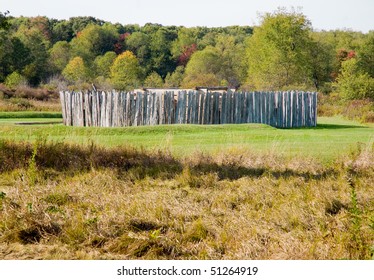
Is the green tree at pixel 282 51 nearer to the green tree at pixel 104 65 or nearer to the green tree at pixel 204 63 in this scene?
the green tree at pixel 204 63

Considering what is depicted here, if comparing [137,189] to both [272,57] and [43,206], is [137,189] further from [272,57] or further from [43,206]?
[272,57]

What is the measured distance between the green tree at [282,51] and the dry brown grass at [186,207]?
105 ft

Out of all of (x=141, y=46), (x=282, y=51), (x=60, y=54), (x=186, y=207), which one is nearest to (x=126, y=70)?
(x=60, y=54)

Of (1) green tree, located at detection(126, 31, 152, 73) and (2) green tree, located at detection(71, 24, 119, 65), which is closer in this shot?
(2) green tree, located at detection(71, 24, 119, 65)

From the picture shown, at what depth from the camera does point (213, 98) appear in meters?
20.0

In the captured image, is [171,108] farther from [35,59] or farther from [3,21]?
[35,59]

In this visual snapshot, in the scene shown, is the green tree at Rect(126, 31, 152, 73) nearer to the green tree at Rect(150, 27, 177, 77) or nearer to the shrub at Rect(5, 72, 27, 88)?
the green tree at Rect(150, 27, 177, 77)

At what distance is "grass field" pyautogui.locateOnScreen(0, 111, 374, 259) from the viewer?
19.6 feet

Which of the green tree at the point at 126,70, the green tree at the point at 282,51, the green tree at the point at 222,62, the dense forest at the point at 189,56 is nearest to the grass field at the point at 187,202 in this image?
the dense forest at the point at 189,56

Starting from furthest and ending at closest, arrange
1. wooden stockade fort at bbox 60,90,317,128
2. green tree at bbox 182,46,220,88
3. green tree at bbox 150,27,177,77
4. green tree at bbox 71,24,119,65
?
green tree at bbox 150,27,177,77, green tree at bbox 71,24,119,65, green tree at bbox 182,46,220,88, wooden stockade fort at bbox 60,90,317,128

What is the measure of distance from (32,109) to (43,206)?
2154cm

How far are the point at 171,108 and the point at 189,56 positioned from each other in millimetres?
49631

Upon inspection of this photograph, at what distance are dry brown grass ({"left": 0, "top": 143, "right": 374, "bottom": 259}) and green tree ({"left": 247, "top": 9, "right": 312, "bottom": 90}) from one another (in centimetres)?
3211

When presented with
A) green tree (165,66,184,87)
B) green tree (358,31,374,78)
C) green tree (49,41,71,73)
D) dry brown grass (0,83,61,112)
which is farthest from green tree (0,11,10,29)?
green tree (49,41,71,73)
